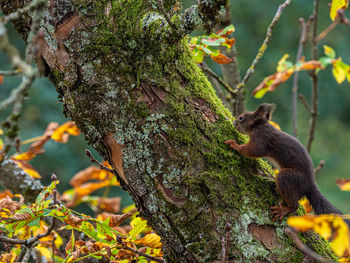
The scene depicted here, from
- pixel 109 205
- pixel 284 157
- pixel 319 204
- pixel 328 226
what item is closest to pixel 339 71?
pixel 284 157

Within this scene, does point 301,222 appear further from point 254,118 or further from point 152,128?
point 254,118

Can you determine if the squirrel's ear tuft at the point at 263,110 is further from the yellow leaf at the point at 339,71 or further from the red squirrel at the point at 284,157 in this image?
the yellow leaf at the point at 339,71

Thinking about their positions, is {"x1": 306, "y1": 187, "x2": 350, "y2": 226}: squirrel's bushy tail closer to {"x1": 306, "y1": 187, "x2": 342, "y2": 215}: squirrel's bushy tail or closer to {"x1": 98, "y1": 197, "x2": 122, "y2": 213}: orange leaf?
{"x1": 306, "y1": 187, "x2": 342, "y2": 215}: squirrel's bushy tail

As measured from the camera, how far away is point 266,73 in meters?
7.80

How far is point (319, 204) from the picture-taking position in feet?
6.66

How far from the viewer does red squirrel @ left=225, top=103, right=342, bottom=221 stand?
1664 mm

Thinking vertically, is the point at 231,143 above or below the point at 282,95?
below

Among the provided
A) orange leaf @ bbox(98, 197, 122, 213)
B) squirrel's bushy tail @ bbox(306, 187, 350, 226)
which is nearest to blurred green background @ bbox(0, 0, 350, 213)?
orange leaf @ bbox(98, 197, 122, 213)

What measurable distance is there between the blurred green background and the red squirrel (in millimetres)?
4379

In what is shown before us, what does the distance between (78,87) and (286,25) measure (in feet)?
25.5

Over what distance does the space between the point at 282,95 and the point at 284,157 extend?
6.44m

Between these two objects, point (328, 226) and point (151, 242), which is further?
point (151, 242)

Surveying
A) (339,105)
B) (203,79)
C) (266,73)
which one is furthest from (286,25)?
(203,79)

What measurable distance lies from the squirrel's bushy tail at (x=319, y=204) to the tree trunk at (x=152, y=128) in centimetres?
61
